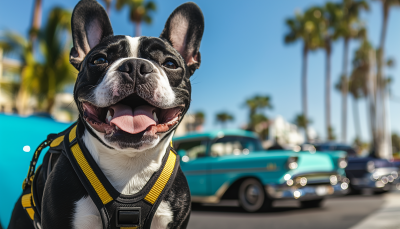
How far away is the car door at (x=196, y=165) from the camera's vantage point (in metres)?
7.01

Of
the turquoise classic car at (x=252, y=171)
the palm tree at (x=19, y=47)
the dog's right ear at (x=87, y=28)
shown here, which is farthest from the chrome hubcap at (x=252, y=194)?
the palm tree at (x=19, y=47)

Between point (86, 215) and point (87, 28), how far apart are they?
1016mm

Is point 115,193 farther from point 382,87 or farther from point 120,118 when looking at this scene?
point 382,87

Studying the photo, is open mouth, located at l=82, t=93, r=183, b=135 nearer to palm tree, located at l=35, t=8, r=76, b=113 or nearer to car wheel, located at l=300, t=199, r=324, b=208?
car wheel, located at l=300, t=199, r=324, b=208

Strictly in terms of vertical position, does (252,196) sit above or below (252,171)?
below

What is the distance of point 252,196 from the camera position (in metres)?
6.56

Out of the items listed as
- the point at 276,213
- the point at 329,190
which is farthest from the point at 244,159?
the point at 329,190

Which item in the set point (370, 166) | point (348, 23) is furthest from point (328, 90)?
point (370, 166)

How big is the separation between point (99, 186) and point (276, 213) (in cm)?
526

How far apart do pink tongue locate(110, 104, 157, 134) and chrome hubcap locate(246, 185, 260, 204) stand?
512 cm

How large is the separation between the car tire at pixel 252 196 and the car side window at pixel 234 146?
870 mm

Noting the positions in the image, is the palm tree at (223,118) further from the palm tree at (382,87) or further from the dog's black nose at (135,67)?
the dog's black nose at (135,67)

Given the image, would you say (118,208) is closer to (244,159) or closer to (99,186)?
(99,186)

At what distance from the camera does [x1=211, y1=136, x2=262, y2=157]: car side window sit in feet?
24.2
